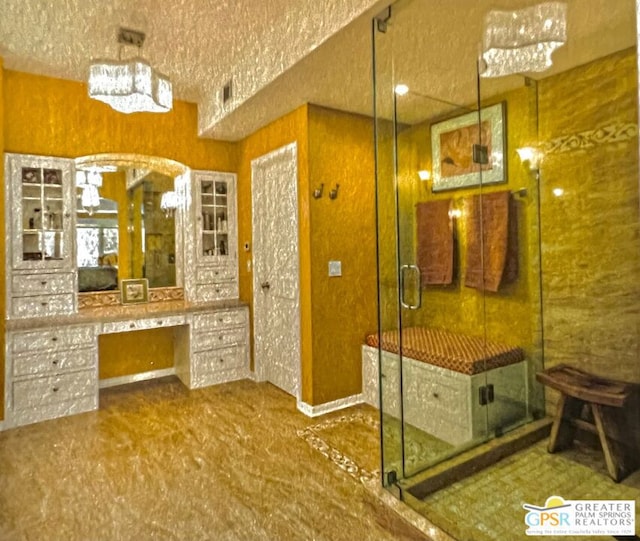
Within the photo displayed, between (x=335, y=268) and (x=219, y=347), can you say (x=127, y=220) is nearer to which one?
(x=219, y=347)

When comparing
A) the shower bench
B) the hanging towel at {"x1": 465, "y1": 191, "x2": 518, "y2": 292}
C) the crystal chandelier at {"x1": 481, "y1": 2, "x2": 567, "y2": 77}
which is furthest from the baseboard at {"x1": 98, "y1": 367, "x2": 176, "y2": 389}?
the crystal chandelier at {"x1": 481, "y1": 2, "x2": 567, "y2": 77}

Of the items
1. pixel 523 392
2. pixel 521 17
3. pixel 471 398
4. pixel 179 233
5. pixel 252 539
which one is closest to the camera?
pixel 252 539

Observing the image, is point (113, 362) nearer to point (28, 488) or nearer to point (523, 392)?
point (28, 488)

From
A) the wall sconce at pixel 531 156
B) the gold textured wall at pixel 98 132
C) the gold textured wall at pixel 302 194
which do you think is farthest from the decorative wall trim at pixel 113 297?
the wall sconce at pixel 531 156

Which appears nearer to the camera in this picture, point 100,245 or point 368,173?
point 368,173

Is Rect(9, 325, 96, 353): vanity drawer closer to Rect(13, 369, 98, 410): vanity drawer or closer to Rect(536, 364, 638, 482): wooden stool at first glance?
Rect(13, 369, 98, 410): vanity drawer

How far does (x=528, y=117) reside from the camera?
252cm

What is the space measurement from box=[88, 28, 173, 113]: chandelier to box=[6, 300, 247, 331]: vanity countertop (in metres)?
1.56

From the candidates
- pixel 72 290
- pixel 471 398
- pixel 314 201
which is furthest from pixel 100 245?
pixel 471 398

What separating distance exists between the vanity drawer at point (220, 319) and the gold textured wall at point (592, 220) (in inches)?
95.8

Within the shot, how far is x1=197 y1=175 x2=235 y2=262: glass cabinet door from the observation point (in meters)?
3.72

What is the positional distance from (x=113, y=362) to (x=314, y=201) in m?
2.29

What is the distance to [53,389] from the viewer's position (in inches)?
113

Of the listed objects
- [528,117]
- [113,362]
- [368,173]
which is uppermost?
[528,117]
